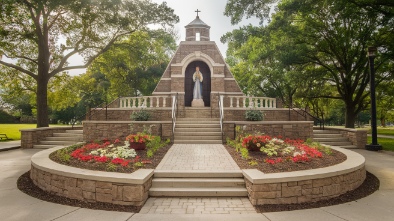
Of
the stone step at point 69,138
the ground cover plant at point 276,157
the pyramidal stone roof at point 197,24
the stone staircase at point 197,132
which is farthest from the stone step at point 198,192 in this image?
the pyramidal stone roof at point 197,24

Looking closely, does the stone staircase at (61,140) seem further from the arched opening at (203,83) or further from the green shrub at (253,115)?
the green shrub at (253,115)

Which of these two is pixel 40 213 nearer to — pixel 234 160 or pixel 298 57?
pixel 234 160

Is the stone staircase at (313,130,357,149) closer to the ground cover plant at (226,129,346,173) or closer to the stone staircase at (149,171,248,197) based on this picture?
the ground cover plant at (226,129,346,173)

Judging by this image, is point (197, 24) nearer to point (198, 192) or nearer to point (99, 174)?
point (198, 192)

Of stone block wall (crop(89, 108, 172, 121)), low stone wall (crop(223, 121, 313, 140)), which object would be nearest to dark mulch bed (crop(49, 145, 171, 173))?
low stone wall (crop(223, 121, 313, 140))

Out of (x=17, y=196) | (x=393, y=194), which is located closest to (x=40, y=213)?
(x=17, y=196)

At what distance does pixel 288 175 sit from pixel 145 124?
25.1ft

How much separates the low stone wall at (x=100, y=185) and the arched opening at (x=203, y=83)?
557 inches

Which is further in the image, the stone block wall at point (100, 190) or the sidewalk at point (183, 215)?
the stone block wall at point (100, 190)

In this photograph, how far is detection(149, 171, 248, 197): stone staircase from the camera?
5.51 m

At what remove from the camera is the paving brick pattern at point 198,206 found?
475 centimetres

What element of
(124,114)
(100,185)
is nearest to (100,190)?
(100,185)

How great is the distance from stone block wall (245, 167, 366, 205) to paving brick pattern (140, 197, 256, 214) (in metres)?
Answer: 0.31

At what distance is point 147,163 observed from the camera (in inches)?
271
